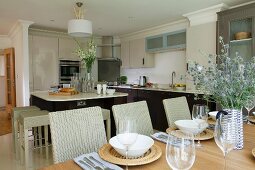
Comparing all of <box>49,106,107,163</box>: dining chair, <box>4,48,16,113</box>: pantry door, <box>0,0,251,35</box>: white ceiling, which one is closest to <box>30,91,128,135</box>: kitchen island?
<box>49,106,107,163</box>: dining chair

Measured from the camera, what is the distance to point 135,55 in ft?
17.8

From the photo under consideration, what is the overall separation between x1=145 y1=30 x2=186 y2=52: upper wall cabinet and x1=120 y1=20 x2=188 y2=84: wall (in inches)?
4.4

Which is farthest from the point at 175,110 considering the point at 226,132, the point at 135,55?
the point at 135,55

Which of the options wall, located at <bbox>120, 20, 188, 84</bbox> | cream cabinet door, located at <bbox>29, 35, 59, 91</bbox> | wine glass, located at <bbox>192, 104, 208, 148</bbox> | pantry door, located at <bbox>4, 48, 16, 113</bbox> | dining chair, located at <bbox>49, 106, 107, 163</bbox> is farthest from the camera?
pantry door, located at <bbox>4, 48, 16, 113</bbox>

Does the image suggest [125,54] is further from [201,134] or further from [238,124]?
[238,124]

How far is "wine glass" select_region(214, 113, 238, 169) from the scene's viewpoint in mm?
980

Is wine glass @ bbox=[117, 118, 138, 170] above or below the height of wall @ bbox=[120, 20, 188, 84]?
below

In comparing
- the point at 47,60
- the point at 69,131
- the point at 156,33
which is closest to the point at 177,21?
the point at 156,33

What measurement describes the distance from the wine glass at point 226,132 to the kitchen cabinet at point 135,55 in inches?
160

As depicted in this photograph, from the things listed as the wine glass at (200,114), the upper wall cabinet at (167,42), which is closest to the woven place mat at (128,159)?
the wine glass at (200,114)

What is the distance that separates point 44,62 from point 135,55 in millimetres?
2288

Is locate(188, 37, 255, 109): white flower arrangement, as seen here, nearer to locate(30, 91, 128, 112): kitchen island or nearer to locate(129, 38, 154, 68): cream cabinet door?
locate(30, 91, 128, 112): kitchen island

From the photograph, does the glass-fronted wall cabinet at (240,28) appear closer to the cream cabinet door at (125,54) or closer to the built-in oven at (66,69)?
the cream cabinet door at (125,54)

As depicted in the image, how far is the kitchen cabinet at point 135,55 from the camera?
5172 millimetres
